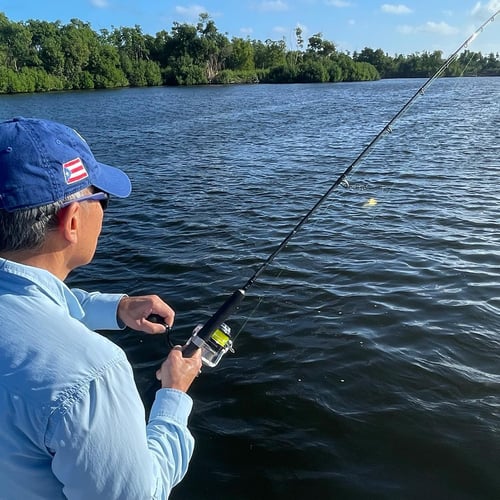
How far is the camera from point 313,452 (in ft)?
15.6

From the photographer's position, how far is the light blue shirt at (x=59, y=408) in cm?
151

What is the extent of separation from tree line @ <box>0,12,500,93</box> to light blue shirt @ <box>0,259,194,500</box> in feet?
276

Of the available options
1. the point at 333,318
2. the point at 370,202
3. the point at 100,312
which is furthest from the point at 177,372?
the point at 370,202

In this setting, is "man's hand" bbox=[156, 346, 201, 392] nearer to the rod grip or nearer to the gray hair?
the rod grip

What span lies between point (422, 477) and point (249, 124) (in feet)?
90.2

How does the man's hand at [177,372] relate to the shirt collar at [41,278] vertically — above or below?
below

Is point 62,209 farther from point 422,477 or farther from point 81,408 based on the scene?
point 422,477

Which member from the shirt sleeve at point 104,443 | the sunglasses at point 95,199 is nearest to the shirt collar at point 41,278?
the sunglasses at point 95,199

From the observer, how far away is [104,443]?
5.14 feet

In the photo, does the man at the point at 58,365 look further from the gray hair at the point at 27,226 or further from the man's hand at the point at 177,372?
the man's hand at the point at 177,372

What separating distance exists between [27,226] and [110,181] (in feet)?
1.59

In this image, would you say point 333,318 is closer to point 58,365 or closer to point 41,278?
point 41,278

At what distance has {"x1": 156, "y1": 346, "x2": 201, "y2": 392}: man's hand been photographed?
7.48 ft

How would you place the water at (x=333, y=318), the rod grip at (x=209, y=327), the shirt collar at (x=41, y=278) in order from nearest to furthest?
the shirt collar at (x=41, y=278)
the rod grip at (x=209, y=327)
the water at (x=333, y=318)
